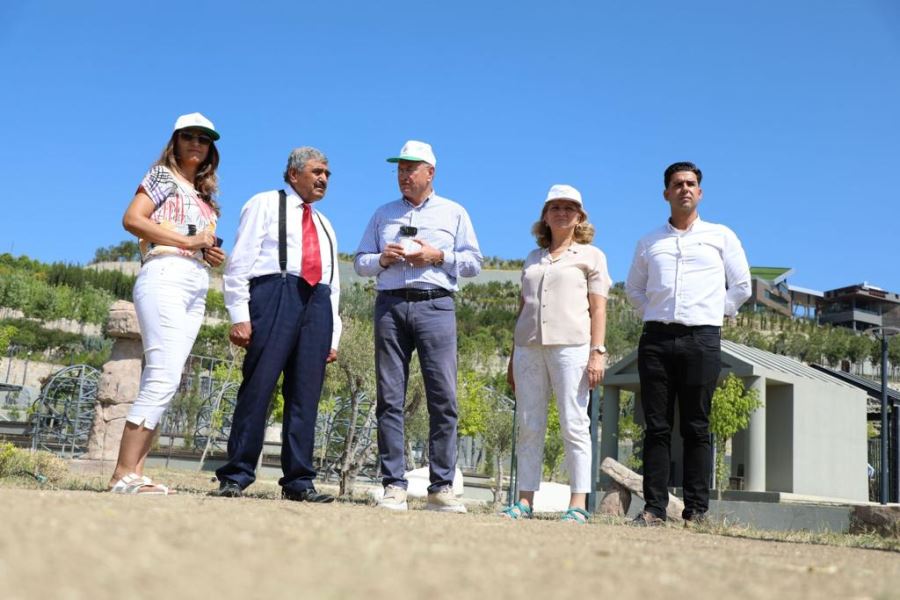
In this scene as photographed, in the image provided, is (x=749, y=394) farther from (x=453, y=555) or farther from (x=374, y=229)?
(x=453, y=555)

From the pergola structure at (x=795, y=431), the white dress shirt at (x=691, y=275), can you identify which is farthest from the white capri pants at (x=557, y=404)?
the pergola structure at (x=795, y=431)

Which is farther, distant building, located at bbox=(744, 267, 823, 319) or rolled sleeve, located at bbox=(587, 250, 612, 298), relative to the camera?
distant building, located at bbox=(744, 267, 823, 319)

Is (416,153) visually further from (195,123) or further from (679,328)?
(679,328)

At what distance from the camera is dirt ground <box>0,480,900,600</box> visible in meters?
1.41

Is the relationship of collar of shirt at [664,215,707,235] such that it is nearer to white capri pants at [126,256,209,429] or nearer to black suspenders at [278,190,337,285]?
black suspenders at [278,190,337,285]

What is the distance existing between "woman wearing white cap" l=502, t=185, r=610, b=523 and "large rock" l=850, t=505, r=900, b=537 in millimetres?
1936

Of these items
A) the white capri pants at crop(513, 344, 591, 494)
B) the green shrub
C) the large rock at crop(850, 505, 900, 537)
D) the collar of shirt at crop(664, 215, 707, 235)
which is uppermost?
the collar of shirt at crop(664, 215, 707, 235)

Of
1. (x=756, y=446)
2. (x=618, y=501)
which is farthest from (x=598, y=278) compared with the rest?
(x=756, y=446)

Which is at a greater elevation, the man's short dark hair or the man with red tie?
the man's short dark hair

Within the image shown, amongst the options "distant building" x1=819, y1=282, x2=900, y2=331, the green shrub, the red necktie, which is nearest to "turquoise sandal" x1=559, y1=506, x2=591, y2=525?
the red necktie

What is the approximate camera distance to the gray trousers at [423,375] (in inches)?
179

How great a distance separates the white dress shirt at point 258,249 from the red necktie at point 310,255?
22mm

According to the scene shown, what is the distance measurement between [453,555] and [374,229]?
318 centimetres

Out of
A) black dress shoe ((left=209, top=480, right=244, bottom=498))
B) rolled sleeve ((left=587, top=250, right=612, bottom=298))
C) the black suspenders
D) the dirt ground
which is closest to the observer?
the dirt ground
